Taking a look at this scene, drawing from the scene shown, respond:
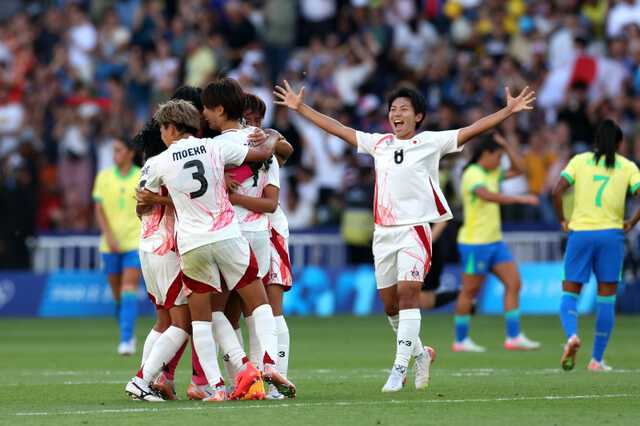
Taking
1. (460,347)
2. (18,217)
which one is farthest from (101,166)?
(460,347)

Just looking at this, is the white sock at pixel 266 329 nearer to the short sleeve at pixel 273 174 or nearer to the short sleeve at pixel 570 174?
the short sleeve at pixel 273 174

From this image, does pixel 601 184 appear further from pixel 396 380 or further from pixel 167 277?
pixel 167 277

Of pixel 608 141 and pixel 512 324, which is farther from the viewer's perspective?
pixel 512 324

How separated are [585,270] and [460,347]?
351 centimetres

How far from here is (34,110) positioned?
28.7 meters

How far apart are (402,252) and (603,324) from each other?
130 inches

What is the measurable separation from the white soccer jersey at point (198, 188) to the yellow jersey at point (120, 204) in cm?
670

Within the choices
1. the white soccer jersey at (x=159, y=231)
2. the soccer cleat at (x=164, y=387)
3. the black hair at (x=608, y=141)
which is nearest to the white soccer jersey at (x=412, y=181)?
the white soccer jersey at (x=159, y=231)

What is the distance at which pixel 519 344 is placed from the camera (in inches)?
704

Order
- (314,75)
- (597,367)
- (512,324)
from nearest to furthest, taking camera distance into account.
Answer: (597,367)
(512,324)
(314,75)

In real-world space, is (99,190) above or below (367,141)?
below

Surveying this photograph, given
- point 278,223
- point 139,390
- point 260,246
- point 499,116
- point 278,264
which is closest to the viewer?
point 139,390

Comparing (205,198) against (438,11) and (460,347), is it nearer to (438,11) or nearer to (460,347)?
(460,347)

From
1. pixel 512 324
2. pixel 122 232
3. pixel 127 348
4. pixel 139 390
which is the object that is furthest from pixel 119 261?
pixel 139 390
